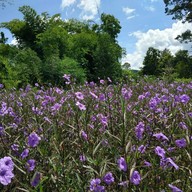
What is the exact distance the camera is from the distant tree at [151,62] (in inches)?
1965

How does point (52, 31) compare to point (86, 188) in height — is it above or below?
above

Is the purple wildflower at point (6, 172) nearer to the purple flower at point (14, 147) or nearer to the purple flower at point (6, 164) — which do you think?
the purple flower at point (6, 164)

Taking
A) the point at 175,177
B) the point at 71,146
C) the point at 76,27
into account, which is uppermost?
the point at 76,27

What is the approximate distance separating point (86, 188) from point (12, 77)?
1425cm

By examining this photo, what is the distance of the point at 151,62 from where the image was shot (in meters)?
50.7

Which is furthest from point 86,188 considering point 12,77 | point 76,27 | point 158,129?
point 76,27

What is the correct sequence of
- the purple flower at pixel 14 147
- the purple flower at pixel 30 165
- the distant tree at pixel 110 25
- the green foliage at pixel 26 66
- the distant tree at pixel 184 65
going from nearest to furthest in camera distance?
the purple flower at pixel 30 165 < the purple flower at pixel 14 147 < the green foliage at pixel 26 66 < the distant tree at pixel 110 25 < the distant tree at pixel 184 65

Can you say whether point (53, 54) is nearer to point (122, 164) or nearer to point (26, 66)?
point (26, 66)

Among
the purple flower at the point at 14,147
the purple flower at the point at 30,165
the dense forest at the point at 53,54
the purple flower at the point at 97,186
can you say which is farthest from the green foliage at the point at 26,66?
the purple flower at the point at 97,186

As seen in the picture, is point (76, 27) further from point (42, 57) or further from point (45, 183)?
point (45, 183)

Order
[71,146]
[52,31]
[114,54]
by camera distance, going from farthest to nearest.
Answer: [114,54], [52,31], [71,146]

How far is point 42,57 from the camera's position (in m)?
21.4

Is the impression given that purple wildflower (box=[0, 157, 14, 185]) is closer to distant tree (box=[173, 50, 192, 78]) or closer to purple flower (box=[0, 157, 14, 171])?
purple flower (box=[0, 157, 14, 171])

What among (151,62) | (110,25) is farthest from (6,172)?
A: (151,62)
